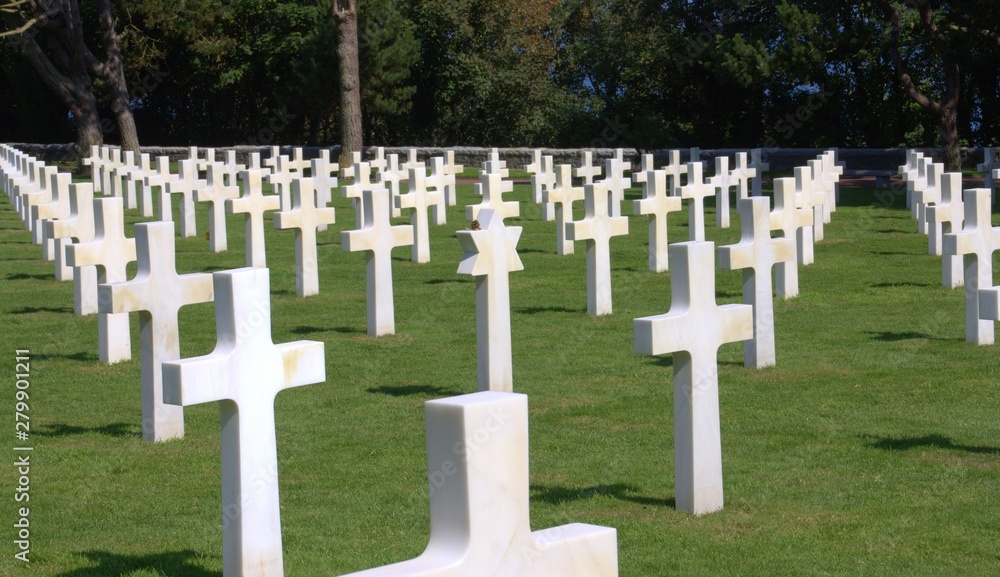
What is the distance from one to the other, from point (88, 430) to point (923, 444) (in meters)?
4.33

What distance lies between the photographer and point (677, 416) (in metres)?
5.33

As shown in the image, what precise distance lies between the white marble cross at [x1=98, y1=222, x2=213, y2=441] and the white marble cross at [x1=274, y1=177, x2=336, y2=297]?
204 inches

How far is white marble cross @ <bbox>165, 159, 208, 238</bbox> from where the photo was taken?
1733 cm

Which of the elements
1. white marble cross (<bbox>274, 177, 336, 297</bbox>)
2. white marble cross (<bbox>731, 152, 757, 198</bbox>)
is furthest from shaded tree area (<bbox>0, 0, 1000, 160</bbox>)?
white marble cross (<bbox>274, 177, 336, 297</bbox>)

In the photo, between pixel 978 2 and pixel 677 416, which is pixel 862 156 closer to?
pixel 978 2

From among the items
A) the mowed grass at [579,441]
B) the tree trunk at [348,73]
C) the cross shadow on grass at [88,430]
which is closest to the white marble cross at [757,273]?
the mowed grass at [579,441]

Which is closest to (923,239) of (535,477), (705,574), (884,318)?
(884,318)

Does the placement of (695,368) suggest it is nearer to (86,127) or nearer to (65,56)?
(86,127)

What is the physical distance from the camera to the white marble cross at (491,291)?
7.86m

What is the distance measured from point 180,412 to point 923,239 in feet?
40.0

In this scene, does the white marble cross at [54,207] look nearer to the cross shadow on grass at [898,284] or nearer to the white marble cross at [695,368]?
the cross shadow on grass at [898,284]

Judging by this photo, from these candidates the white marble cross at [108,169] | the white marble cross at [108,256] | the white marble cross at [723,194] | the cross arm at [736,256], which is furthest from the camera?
the white marble cross at [108,169]

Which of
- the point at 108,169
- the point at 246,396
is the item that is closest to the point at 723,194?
the point at 108,169

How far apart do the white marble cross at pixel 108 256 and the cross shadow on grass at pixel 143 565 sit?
14.0 ft
